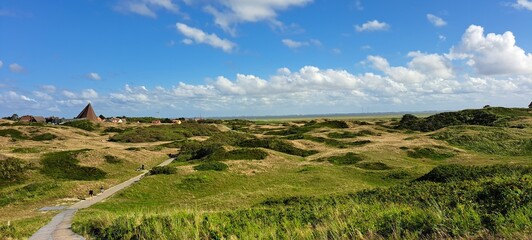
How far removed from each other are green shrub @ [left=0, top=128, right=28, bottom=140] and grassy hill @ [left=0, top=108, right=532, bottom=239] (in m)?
2.39

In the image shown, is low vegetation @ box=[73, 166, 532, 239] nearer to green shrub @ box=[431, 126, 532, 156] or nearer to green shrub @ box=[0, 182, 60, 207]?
green shrub @ box=[0, 182, 60, 207]

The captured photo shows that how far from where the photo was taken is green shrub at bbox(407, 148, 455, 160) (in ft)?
174

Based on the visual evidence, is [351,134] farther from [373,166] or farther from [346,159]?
[373,166]

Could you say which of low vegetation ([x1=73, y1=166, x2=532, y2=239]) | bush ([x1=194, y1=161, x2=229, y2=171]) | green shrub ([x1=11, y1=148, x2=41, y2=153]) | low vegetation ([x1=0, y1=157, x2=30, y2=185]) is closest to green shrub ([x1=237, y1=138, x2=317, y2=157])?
bush ([x1=194, y1=161, x2=229, y2=171])

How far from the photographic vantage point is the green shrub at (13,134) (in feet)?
273

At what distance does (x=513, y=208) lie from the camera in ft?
30.0

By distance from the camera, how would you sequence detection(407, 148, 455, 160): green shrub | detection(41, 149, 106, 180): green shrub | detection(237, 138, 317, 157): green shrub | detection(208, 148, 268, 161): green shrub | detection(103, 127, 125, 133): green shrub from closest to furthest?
detection(41, 149, 106, 180): green shrub → detection(208, 148, 268, 161): green shrub → detection(407, 148, 455, 160): green shrub → detection(237, 138, 317, 157): green shrub → detection(103, 127, 125, 133): green shrub

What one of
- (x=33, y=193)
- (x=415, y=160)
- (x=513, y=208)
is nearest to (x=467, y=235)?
(x=513, y=208)

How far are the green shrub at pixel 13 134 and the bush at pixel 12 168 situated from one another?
45.9 metres

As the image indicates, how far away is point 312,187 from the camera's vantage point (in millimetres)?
33906

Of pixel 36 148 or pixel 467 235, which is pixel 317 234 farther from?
pixel 36 148

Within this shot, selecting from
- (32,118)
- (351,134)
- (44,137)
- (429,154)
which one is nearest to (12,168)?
(44,137)

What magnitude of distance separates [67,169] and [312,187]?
31854mm

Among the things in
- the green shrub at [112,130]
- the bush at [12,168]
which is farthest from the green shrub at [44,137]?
the bush at [12,168]
